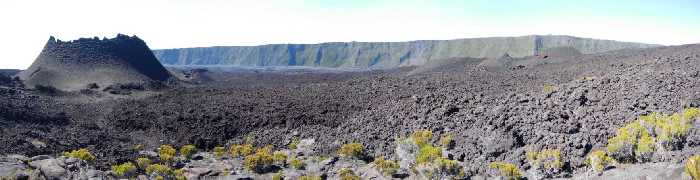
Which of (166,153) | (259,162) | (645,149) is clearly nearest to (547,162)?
(645,149)

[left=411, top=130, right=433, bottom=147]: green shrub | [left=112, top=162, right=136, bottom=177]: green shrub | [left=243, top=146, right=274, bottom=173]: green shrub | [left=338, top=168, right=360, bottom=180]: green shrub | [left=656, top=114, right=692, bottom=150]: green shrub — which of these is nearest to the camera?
[left=656, top=114, right=692, bottom=150]: green shrub

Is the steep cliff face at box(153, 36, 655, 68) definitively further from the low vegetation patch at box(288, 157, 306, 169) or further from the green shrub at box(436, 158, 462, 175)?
the green shrub at box(436, 158, 462, 175)

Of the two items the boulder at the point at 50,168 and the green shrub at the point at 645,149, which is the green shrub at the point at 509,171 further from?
the boulder at the point at 50,168

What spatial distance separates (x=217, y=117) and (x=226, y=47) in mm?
176047

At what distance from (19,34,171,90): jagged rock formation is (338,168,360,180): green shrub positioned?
39.1m

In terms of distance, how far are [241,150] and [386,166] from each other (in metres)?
8.25

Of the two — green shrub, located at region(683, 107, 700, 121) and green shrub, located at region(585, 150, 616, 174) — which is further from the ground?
green shrub, located at region(683, 107, 700, 121)

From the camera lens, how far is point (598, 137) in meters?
15.8

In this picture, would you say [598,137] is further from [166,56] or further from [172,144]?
[166,56]

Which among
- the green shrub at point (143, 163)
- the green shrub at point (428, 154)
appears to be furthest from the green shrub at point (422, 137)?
the green shrub at point (143, 163)

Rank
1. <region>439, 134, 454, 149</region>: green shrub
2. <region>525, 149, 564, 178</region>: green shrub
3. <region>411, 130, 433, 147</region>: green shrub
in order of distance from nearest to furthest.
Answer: <region>525, 149, 564, 178</region>: green shrub, <region>439, 134, 454, 149</region>: green shrub, <region>411, 130, 433, 147</region>: green shrub

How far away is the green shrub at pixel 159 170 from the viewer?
59.5ft

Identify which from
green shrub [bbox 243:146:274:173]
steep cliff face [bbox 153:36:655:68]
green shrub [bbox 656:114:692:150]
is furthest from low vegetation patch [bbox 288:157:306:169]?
steep cliff face [bbox 153:36:655:68]

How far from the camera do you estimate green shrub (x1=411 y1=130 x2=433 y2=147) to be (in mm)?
19078
